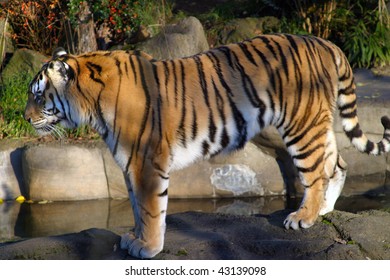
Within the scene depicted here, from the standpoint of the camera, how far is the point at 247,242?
572cm

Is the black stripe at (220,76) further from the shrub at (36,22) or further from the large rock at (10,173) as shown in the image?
the shrub at (36,22)

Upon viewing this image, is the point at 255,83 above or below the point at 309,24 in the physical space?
above

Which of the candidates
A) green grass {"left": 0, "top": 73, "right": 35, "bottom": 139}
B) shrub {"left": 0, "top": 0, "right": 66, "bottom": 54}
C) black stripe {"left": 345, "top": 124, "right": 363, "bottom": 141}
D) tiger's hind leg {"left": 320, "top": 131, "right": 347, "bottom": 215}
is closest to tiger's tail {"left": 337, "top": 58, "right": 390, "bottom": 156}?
black stripe {"left": 345, "top": 124, "right": 363, "bottom": 141}

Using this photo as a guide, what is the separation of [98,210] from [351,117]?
3.80m

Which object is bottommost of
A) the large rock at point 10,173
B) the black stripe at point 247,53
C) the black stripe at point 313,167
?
the large rock at point 10,173

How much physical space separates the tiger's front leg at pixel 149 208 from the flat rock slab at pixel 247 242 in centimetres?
12

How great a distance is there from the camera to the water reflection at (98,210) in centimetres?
832

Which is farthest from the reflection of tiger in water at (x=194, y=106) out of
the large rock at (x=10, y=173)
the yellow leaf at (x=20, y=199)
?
the large rock at (x=10, y=173)

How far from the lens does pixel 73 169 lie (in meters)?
9.16

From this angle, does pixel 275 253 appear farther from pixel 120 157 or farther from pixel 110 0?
pixel 110 0

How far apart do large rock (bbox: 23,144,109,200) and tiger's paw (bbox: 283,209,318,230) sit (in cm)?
375

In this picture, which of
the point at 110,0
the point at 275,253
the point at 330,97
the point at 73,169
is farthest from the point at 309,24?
the point at 275,253

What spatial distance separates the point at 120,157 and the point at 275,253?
137cm

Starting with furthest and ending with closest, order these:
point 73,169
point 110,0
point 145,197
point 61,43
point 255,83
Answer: point 61,43 → point 110,0 → point 73,169 → point 255,83 → point 145,197
